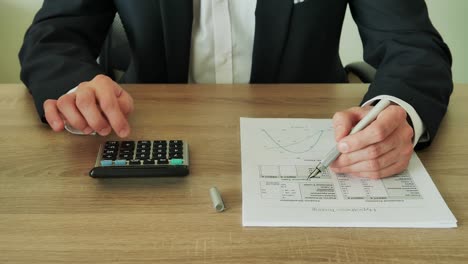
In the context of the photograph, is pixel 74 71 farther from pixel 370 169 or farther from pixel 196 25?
pixel 370 169

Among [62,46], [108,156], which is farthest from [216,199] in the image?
[62,46]

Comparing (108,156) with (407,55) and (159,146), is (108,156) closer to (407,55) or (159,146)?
(159,146)

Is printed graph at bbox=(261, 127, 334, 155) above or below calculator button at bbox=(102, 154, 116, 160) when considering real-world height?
below

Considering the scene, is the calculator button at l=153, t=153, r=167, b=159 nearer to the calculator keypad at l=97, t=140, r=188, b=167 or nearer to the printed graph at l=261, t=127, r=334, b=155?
→ the calculator keypad at l=97, t=140, r=188, b=167

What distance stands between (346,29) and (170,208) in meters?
1.53

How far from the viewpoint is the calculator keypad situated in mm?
671

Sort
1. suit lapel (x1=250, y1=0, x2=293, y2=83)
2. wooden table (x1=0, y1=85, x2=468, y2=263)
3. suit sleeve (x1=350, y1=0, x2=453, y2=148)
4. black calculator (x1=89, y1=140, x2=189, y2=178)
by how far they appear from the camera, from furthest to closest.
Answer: suit lapel (x1=250, y1=0, x2=293, y2=83) → suit sleeve (x1=350, y1=0, x2=453, y2=148) → black calculator (x1=89, y1=140, x2=189, y2=178) → wooden table (x1=0, y1=85, x2=468, y2=263)

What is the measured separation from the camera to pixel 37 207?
0.60m

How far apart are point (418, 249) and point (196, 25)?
2.37 feet

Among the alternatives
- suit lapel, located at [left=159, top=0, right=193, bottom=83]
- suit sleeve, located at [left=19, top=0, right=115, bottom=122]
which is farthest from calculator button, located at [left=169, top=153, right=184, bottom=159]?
suit lapel, located at [left=159, top=0, right=193, bottom=83]

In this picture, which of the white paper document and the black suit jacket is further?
the black suit jacket

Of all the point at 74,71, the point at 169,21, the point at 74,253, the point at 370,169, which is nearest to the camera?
the point at 74,253

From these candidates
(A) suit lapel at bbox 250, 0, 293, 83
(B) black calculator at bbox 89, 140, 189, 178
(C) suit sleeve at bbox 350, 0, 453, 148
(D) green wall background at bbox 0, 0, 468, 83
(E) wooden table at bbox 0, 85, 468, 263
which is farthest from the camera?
(D) green wall background at bbox 0, 0, 468, 83

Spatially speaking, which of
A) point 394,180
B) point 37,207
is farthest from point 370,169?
point 37,207
